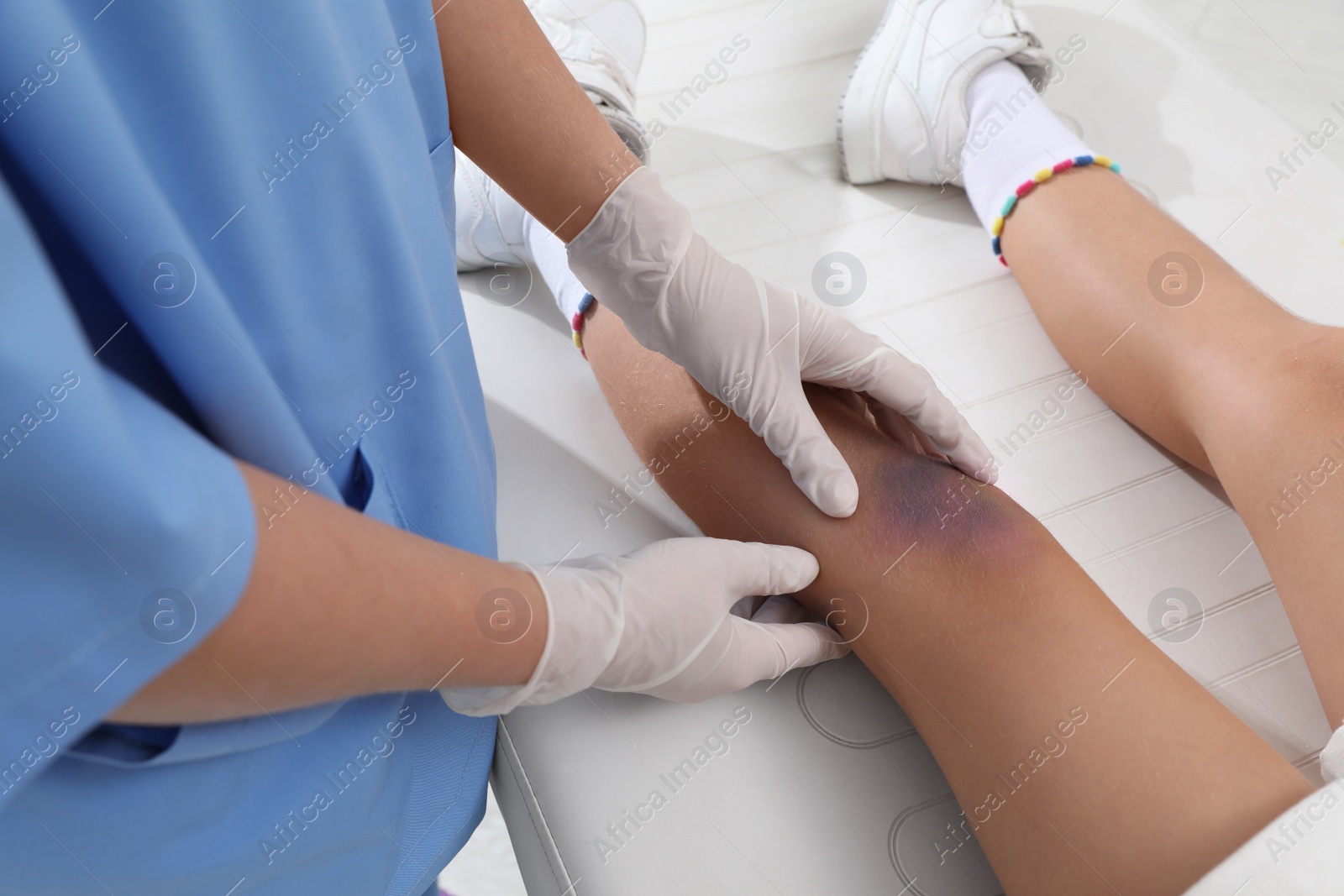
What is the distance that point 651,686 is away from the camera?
0.89 m

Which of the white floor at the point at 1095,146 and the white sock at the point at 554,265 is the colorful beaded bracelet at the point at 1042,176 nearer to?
the white floor at the point at 1095,146

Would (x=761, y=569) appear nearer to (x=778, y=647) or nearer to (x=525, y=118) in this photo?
(x=778, y=647)

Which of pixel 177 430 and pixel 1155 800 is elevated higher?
pixel 177 430

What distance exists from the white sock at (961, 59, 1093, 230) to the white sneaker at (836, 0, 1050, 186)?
0.03m

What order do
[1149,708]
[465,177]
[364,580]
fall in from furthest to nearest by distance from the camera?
[465,177], [1149,708], [364,580]

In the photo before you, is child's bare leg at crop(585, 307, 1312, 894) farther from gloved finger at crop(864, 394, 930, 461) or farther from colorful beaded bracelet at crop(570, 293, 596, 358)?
colorful beaded bracelet at crop(570, 293, 596, 358)

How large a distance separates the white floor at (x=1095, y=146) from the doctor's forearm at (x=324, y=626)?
794 mm

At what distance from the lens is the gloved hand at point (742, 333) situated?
0.99 m

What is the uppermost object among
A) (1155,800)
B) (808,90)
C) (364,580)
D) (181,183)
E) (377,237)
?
(181,183)

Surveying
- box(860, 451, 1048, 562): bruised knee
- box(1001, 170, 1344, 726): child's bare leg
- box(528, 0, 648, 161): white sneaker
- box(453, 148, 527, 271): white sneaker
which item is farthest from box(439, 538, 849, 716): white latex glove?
box(528, 0, 648, 161): white sneaker

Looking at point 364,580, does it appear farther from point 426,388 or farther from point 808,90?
point 808,90

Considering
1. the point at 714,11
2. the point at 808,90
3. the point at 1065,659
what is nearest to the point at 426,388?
the point at 1065,659

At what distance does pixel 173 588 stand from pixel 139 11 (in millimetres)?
348

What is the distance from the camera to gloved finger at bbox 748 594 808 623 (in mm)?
1038
